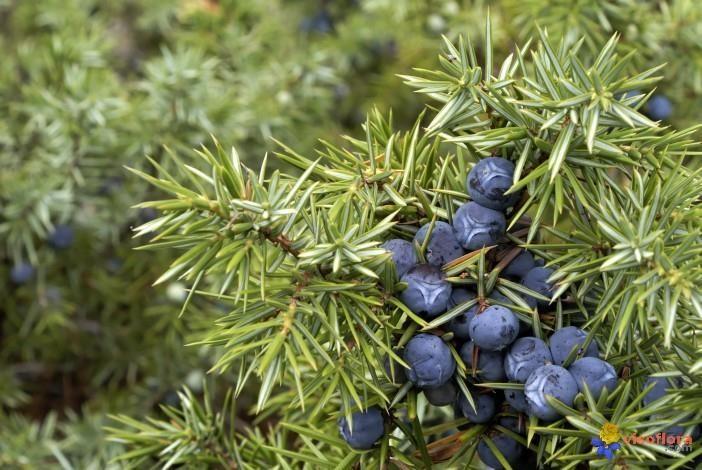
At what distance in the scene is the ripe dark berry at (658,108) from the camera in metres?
1.28

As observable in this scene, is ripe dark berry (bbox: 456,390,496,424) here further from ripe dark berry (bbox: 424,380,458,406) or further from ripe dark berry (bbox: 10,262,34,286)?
ripe dark berry (bbox: 10,262,34,286)

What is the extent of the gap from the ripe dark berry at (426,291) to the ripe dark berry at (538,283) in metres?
0.08

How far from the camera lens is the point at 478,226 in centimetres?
60

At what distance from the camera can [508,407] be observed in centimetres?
64

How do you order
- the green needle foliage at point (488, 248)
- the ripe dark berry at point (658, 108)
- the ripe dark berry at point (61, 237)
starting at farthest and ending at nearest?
the ripe dark berry at point (61, 237)
the ripe dark berry at point (658, 108)
the green needle foliage at point (488, 248)

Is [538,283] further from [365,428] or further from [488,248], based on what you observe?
[365,428]

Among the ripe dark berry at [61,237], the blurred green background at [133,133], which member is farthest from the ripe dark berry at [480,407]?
the ripe dark berry at [61,237]

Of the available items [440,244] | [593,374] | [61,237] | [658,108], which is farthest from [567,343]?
[61,237]

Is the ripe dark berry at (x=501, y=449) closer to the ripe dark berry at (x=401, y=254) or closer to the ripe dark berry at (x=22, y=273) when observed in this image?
the ripe dark berry at (x=401, y=254)

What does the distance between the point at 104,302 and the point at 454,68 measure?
117 centimetres

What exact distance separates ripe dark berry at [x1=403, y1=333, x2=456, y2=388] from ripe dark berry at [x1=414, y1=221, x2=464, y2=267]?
0.07 meters

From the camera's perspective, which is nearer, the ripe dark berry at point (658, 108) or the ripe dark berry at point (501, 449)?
the ripe dark berry at point (501, 449)

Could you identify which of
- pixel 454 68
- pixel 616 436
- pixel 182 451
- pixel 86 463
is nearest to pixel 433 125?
pixel 454 68

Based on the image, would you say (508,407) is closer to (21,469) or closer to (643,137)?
(643,137)
